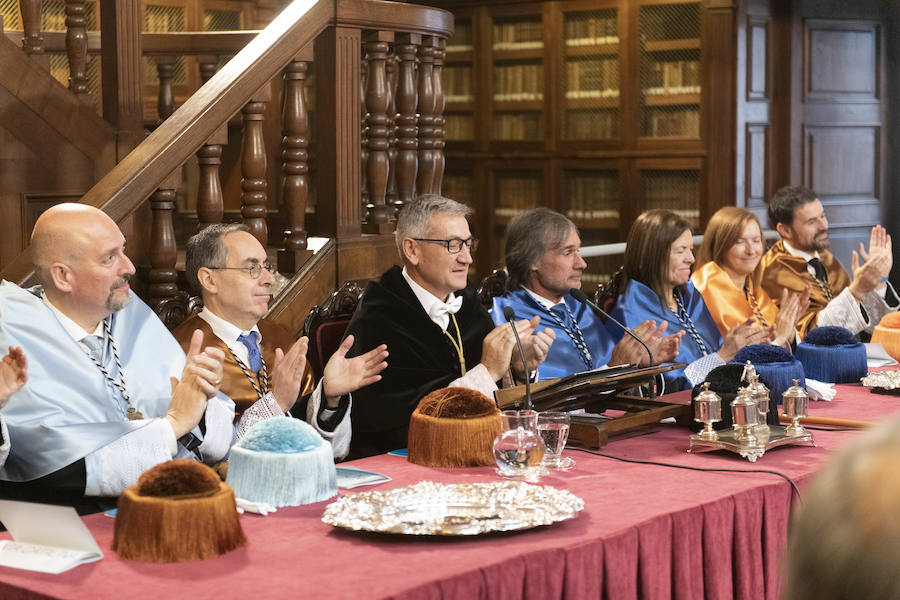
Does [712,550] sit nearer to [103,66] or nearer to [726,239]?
[726,239]

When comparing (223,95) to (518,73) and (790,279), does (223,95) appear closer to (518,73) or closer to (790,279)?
(790,279)

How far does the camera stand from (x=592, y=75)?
25.6ft

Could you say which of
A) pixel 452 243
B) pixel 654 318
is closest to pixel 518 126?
pixel 654 318

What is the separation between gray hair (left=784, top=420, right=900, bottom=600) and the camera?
2.20 feet

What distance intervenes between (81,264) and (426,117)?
1.86m

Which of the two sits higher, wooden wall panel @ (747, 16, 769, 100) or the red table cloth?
wooden wall panel @ (747, 16, 769, 100)

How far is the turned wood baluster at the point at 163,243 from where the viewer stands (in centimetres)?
356

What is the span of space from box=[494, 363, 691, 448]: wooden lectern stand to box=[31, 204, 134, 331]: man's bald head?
909mm

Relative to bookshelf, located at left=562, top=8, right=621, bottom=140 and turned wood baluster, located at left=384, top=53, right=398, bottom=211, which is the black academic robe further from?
bookshelf, located at left=562, top=8, right=621, bottom=140

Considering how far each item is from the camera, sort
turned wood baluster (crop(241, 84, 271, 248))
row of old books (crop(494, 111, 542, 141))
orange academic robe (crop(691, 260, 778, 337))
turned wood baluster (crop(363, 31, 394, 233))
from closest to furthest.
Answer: turned wood baluster (crop(241, 84, 271, 248)) < turned wood baluster (crop(363, 31, 394, 233)) < orange academic robe (crop(691, 260, 778, 337)) < row of old books (crop(494, 111, 542, 141))

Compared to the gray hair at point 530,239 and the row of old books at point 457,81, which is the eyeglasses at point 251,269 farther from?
the row of old books at point 457,81

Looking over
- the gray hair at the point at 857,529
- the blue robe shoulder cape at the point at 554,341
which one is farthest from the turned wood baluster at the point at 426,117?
the gray hair at the point at 857,529

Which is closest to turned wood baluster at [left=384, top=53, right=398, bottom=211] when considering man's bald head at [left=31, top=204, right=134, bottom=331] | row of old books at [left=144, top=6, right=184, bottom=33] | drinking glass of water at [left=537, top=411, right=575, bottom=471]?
man's bald head at [left=31, top=204, right=134, bottom=331]

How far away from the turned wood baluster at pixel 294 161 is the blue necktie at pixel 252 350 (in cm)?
73
